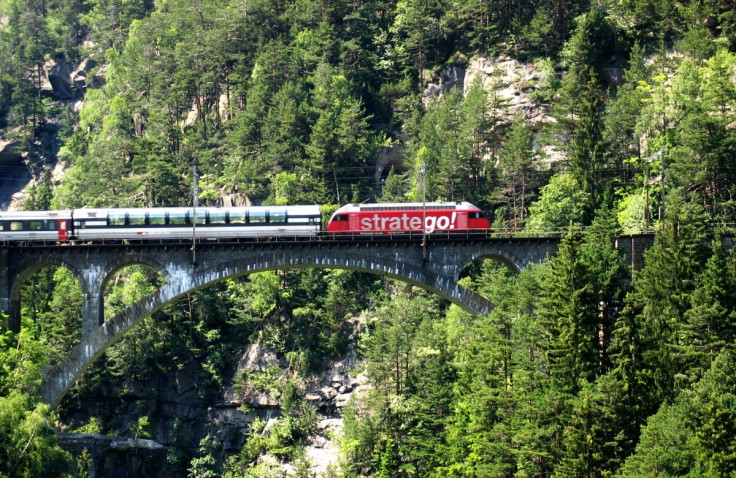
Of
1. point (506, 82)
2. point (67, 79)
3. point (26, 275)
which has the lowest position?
point (26, 275)

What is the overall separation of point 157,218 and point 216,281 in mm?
6520

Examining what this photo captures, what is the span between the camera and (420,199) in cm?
9025

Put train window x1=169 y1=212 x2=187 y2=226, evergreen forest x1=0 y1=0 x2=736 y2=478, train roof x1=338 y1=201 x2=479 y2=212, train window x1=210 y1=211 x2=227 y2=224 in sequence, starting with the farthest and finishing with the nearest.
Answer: train roof x1=338 y1=201 x2=479 y2=212 → train window x1=210 y1=211 x2=227 y2=224 → train window x1=169 y1=212 x2=187 y2=226 → evergreen forest x1=0 y1=0 x2=736 y2=478

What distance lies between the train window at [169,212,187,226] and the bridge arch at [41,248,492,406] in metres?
4.07

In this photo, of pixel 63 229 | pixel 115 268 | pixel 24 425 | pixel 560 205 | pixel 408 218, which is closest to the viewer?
pixel 24 425

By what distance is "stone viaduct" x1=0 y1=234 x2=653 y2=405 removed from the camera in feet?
235

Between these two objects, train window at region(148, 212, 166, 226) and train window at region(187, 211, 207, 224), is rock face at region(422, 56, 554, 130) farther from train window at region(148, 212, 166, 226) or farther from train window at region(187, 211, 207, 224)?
train window at region(148, 212, 166, 226)

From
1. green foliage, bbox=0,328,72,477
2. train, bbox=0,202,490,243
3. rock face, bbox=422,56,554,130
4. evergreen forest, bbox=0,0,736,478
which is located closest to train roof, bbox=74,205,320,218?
train, bbox=0,202,490,243

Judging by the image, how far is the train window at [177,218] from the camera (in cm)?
7444

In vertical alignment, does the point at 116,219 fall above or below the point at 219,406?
above

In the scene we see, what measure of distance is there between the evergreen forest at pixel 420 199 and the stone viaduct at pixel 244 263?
2560 millimetres

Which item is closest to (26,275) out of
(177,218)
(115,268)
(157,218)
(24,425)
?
(115,268)

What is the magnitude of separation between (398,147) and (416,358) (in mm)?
28098

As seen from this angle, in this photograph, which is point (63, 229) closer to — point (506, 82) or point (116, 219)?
point (116, 219)
